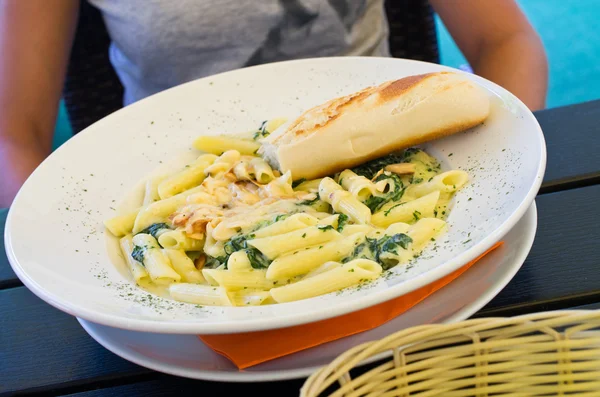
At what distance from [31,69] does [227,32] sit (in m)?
0.57

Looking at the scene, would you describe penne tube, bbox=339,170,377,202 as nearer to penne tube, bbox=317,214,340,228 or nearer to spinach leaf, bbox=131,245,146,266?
penne tube, bbox=317,214,340,228

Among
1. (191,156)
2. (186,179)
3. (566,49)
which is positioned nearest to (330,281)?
(186,179)

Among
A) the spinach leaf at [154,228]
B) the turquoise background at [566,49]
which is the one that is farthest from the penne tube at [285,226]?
the turquoise background at [566,49]

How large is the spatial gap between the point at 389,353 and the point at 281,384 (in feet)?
0.62

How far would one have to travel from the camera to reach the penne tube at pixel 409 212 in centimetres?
107

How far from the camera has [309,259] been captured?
1019 millimetres

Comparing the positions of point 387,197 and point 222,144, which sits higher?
point 387,197

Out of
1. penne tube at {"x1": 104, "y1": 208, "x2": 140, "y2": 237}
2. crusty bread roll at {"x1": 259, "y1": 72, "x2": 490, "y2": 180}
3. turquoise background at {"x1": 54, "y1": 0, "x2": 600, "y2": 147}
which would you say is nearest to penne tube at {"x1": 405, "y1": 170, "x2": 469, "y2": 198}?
crusty bread roll at {"x1": 259, "y1": 72, "x2": 490, "y2": 180}

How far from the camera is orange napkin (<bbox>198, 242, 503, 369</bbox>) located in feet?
2.70

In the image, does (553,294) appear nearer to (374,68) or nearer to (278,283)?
(278,283)

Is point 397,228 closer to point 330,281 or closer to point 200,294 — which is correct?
point 330,281

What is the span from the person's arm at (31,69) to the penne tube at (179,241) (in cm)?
80

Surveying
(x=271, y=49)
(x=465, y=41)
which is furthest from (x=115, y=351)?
(x=465, y=41)

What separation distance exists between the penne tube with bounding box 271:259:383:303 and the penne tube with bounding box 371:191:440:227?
0.16 m
